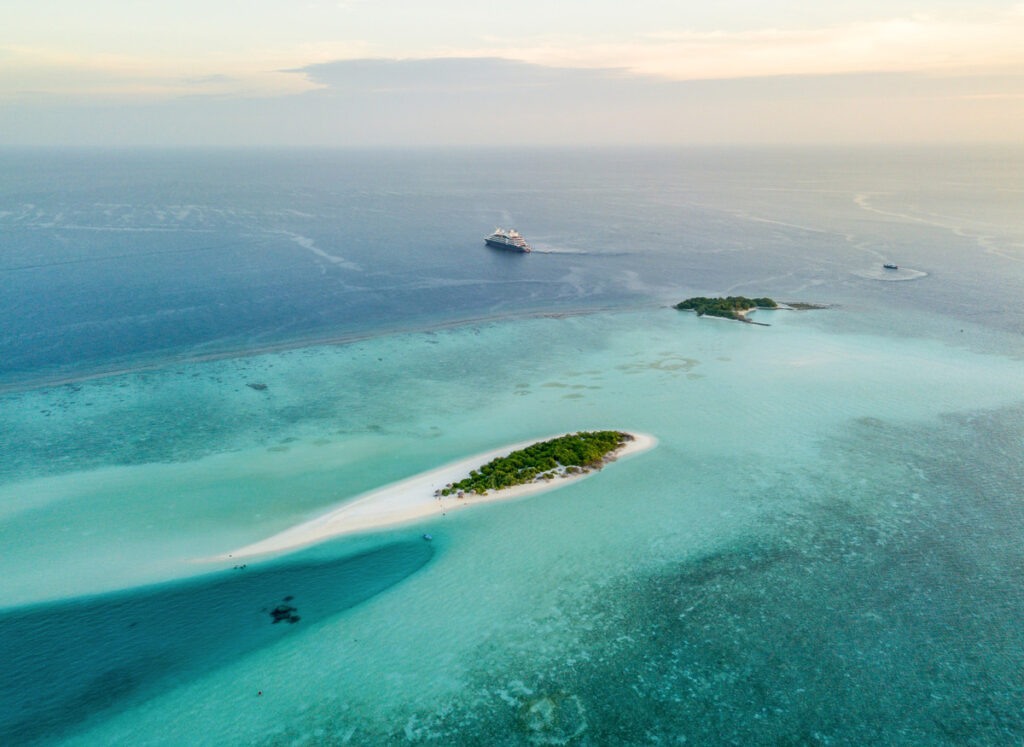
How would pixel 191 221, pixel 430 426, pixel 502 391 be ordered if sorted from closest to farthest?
A: pixel 430 426 → pixel 502 391 → pixel 191 221

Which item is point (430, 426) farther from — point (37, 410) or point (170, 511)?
point (37, 410)

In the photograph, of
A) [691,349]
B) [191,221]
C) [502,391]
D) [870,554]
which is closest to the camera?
[870,554]

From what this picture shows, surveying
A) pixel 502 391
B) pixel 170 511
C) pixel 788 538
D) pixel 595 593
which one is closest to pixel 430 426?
pixel 502 391

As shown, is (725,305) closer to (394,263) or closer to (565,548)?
(394,263)

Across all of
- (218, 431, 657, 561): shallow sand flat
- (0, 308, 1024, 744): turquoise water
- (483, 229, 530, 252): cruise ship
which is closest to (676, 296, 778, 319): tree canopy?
(0, 308, 1024, 744): turquoise water

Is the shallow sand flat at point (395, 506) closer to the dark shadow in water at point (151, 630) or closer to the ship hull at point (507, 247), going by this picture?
the dark shadow in water at point (151, 630)
